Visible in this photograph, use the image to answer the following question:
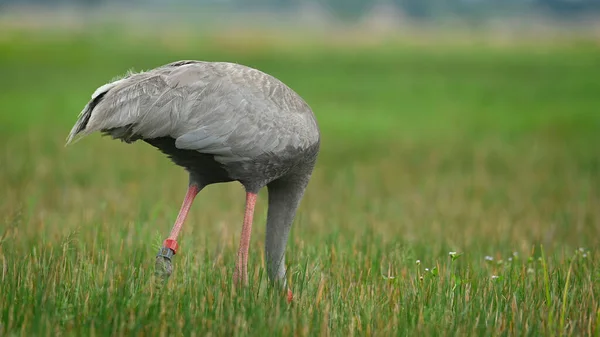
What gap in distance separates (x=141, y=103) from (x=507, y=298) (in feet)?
8.99

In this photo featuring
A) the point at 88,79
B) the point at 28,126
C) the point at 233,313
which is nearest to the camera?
the point at 233,313

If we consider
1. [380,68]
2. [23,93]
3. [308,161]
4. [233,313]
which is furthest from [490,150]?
[380,68]

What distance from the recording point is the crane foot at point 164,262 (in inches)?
244

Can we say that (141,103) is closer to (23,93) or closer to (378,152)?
(378,152)

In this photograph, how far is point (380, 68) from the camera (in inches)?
1518

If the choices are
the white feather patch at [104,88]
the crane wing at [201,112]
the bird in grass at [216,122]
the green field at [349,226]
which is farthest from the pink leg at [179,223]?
the white feather patch at [104,88]

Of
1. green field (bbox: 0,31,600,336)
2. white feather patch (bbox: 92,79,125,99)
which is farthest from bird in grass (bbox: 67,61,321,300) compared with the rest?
green field (bbox: 0,31,600,336)

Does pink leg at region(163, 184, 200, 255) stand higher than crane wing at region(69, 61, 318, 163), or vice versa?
crane wing at region(69, 61, 318, 163)

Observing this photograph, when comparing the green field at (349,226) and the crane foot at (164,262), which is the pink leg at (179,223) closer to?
the crane foot at (164,262)

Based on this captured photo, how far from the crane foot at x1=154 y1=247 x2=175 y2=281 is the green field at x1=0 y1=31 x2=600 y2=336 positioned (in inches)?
2.1

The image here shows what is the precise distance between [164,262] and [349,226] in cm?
395

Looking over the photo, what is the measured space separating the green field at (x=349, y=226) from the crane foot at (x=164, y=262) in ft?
0.18

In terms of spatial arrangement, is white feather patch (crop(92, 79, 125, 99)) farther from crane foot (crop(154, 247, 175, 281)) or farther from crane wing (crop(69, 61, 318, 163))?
crane foot (crop(154, 247, 175, 281))

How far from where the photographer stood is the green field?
533 cm
